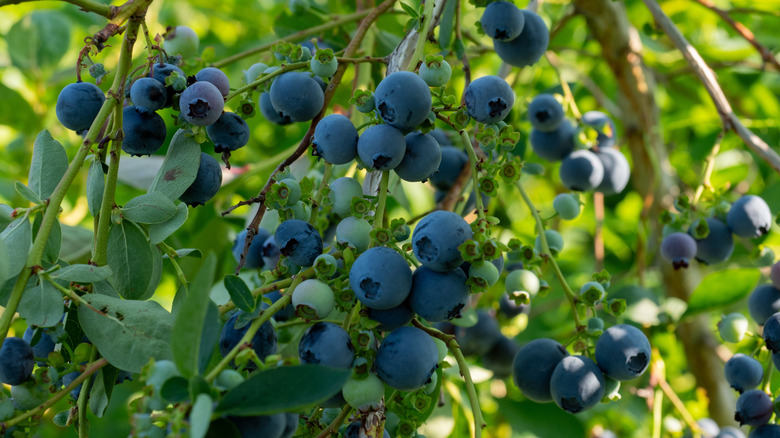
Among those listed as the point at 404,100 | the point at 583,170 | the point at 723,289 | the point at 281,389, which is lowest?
the point at 723,289

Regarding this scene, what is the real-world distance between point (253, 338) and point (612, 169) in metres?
1.00

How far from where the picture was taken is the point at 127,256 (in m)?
0.87

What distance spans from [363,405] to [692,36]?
6.92 ft

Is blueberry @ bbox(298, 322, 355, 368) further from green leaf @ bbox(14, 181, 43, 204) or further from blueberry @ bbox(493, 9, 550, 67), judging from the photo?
blueberry @ bbox(493, 9, 550, 67)

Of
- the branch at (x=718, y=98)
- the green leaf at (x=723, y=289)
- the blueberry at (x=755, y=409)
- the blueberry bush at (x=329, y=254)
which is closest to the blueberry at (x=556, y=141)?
the blueberry bush at (x=329, y=254)

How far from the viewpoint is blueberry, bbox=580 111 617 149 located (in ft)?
4.95

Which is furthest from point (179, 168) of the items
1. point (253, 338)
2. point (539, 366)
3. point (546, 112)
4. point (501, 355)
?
point (501, 355)

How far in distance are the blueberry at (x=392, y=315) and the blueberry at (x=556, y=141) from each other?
31.3 inches

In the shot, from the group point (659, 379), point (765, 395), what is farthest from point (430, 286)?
point (659, 379)

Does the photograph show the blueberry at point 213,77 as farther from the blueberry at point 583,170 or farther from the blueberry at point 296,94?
the blueberry at point 583,170

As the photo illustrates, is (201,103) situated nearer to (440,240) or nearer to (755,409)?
(440,240)

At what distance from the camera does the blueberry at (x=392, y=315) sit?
2.65ft

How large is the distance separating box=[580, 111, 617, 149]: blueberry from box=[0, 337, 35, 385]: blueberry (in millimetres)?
1171

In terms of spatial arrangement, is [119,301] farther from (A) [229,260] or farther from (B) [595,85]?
(B) [595,85]
